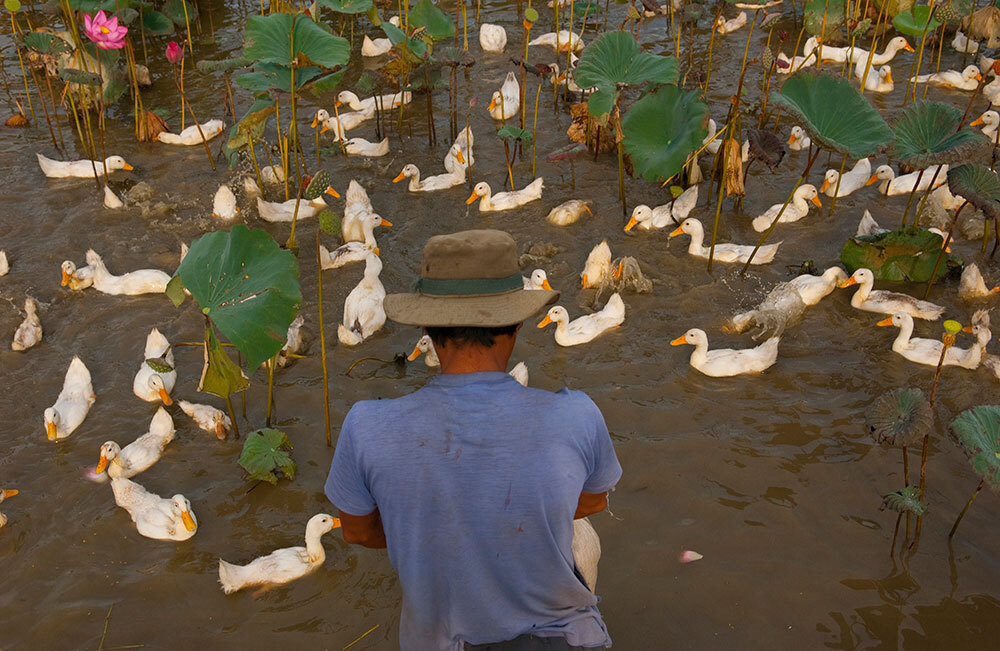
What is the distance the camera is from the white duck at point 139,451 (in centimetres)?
437

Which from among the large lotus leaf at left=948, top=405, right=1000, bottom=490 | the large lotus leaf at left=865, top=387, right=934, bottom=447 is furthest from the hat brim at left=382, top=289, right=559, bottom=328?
the large lotus leaf at left=948, top=405, right=1000, bottom=490

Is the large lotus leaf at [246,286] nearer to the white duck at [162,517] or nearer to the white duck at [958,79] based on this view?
the white duck at [162,517]

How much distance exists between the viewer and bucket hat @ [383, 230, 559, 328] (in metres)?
2.12

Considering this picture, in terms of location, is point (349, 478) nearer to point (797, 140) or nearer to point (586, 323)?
point (586, 323)

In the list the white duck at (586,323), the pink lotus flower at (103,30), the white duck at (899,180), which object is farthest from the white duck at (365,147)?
the white duck at (899,180)

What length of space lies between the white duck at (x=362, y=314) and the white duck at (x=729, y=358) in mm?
2124

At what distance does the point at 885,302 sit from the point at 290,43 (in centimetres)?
465

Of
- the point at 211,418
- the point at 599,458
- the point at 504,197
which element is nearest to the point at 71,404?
the point at 211,418

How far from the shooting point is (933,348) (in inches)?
197

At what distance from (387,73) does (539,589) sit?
605 centimetres

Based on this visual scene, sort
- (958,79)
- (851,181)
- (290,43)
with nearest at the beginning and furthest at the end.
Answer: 1. (290,43)
2. (851,181)
3. (958,79)

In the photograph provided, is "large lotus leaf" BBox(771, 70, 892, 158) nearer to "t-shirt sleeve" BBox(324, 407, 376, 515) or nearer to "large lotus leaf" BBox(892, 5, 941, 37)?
"large lotus leaf" BBox(892, 5, 941, 37)

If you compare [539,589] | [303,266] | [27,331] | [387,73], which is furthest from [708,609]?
[387,73]

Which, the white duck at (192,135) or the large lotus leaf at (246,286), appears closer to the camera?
the large lotus leaf at (246,286)
